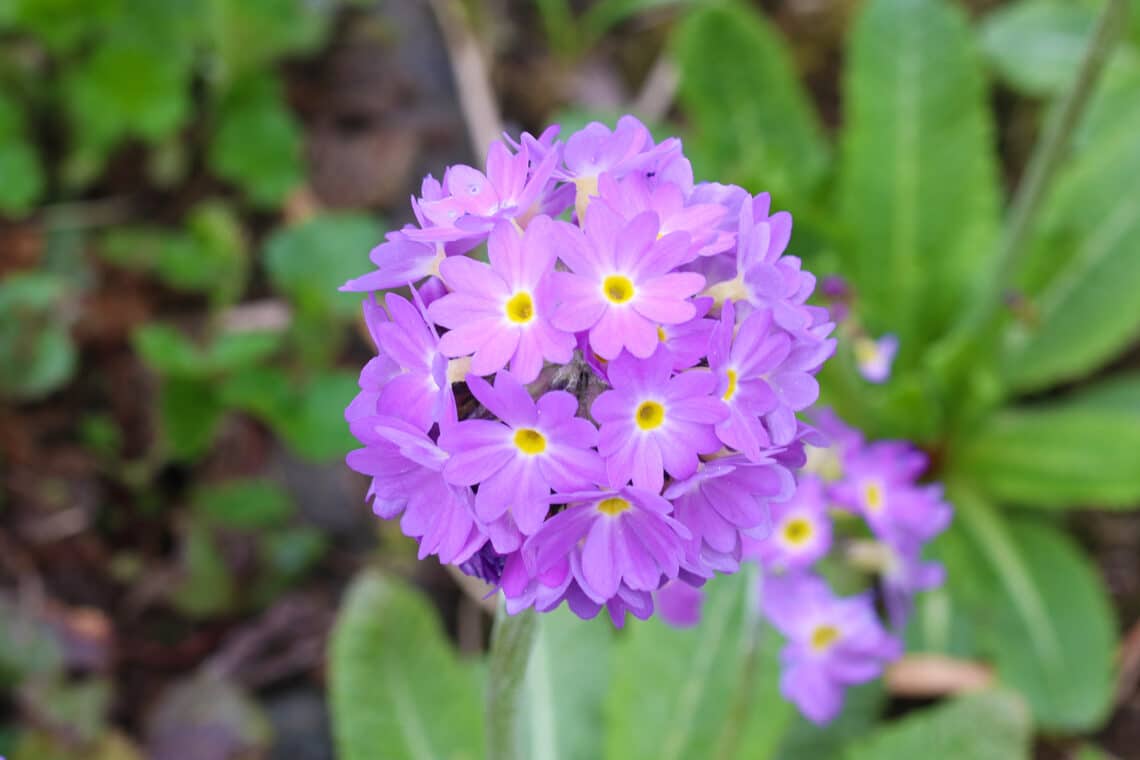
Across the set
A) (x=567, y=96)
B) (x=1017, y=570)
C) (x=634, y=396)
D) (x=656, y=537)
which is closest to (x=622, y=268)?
(x=634, y=396)

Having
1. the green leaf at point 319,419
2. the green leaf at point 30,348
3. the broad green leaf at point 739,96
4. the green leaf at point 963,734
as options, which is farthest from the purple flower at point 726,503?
the green leaf at point 30,348

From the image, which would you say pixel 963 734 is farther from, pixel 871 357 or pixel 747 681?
pixel 871 357

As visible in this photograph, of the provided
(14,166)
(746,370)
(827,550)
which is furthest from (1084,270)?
(14,166)

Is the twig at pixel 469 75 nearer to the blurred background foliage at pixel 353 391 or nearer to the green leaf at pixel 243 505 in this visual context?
the blurred background foliage at pixel 353 391

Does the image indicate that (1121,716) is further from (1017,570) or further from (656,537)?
(656,537)

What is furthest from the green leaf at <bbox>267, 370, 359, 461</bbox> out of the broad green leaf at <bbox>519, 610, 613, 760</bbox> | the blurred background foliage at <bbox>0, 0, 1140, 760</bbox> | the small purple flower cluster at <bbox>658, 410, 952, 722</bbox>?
the small purple flower cluster at <bbox>658, 410, 952, 722</bbox>

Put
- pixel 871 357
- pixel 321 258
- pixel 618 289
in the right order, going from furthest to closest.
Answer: pixel 321 258 < pixel 871 357 < pixel 618 289
